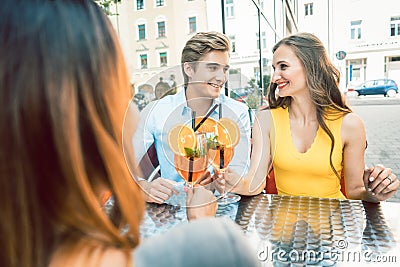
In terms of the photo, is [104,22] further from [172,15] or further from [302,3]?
[302,3]

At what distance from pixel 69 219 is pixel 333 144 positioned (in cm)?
125

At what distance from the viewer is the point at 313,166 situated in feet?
4.67

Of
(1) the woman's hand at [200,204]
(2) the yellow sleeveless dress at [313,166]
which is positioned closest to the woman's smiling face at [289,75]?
(2) the yellow sleeveless dress at [313,166]

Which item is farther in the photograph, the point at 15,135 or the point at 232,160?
the point at 232,160

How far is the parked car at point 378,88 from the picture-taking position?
16.2 meters

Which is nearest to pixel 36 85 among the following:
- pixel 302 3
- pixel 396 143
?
pixel 396 143

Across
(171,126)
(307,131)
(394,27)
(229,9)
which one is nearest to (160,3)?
(229,9)

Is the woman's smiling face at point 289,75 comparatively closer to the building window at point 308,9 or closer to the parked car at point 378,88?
the parked car at point 378,88

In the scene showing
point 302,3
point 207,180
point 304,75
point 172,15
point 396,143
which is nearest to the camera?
point 207,180

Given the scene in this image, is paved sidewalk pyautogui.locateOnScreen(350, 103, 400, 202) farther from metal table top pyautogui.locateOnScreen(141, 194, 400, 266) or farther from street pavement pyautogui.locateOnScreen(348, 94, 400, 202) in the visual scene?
metal table top pyautogui.locateOnScreen(141, 194, 400, 266)

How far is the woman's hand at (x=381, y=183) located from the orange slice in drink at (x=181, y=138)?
0.66 metres

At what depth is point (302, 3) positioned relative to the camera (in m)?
19.6

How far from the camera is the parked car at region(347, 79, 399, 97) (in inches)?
639

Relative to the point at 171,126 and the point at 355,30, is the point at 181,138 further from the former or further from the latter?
the point at 355,30
